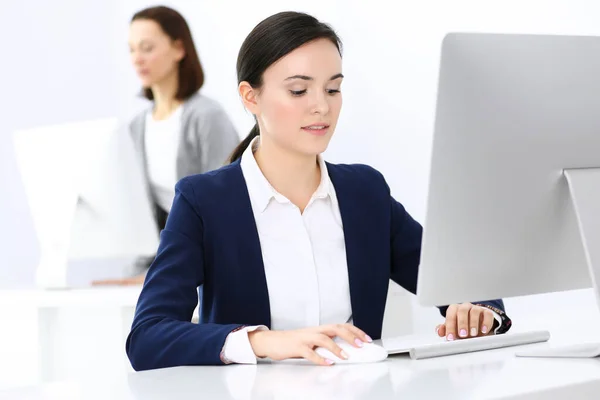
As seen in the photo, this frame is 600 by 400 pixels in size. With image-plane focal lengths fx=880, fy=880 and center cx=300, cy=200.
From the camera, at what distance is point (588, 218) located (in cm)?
125

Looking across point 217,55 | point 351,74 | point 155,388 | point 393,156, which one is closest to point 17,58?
point 217,55

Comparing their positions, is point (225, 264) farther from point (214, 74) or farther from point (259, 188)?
point (214, 74)

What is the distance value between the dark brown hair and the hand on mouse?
8.31 ft

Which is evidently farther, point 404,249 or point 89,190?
point 89,190

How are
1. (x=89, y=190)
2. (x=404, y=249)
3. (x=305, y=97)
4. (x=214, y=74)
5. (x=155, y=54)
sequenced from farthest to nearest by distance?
(x=214, y=74)
(x=155, y=54)
(x=89, y=190)
(x=404, y=249)
(x=305, y=97)

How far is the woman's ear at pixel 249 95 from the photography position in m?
1.78

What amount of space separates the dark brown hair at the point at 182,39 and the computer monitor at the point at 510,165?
2.65m

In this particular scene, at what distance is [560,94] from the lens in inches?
48.3

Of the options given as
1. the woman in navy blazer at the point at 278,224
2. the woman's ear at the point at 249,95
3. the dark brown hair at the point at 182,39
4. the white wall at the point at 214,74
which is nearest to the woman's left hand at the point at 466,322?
the woman in navy blazer at the point at 278,224

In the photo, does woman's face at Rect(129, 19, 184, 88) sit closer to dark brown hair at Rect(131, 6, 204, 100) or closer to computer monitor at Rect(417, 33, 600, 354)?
dark brown hair at Rect(131, 6, 204, 100)

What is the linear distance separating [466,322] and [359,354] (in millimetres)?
372

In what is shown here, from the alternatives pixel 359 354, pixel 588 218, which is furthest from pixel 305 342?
pixel 588 218

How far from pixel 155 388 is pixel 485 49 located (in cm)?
62

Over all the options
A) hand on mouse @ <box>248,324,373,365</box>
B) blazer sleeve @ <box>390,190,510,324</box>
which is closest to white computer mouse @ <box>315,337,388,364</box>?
hand on mouse @ <box>248,324,373,365</box>
